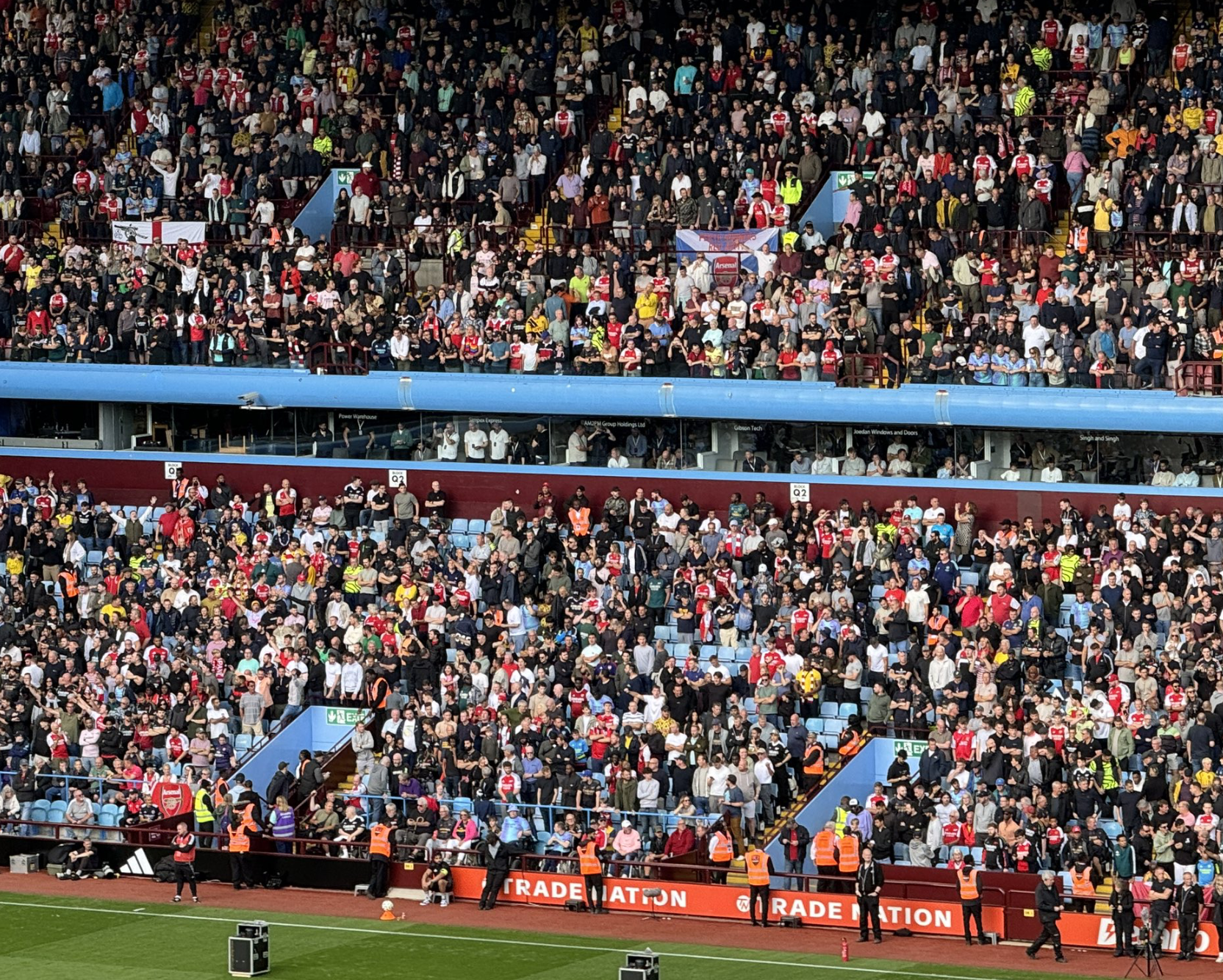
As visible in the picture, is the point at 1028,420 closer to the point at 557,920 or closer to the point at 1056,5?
the point at 1056,5

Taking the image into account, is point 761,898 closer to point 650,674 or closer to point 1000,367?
point 650,674

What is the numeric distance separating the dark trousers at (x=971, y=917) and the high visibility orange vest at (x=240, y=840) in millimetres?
9845

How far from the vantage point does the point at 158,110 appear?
46188 mm

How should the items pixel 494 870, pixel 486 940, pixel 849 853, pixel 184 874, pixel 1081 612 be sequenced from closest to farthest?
pixel 486 940 < pixel 849 853 < pixel 494 870 < pixel 184 874 < pixel 1081 612

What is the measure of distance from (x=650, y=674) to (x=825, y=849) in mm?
4875

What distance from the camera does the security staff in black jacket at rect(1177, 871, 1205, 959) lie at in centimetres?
2916

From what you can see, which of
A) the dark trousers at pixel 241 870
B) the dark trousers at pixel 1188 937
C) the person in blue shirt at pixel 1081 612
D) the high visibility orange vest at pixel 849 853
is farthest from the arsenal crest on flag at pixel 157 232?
the dark trousers at pixel 1188 937

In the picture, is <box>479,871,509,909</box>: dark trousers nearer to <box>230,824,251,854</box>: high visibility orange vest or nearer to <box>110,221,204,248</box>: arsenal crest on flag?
<box>230,824,251,854</box>: high visibility orange vest

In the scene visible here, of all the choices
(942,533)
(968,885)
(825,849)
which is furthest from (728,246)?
(968,885)

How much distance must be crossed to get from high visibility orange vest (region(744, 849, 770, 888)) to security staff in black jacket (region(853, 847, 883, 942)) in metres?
1.24

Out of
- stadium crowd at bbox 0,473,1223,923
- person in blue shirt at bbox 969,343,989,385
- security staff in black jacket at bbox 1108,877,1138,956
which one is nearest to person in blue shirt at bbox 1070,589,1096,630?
stadium crowd at bbox 0,473,1223,923

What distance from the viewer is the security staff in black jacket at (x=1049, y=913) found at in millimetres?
29688

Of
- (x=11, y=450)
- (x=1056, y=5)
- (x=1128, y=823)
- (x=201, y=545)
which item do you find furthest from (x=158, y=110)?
(x=1128, y=823)

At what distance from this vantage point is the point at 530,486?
41.2 meters
